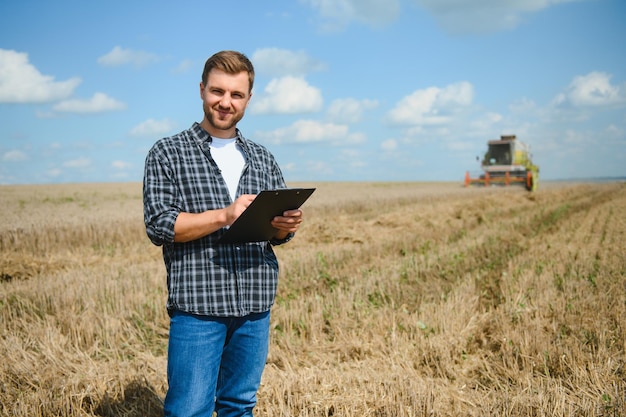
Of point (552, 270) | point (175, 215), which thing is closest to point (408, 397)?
point (175, 215)

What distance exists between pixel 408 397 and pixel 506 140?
32639mm

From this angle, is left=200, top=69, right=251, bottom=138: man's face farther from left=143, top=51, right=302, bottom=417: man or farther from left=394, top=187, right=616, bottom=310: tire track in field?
left=394, top=187, right=616, bottom=310: tire track in field

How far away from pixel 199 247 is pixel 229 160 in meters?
0.48

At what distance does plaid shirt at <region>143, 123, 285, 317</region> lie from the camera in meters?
2.40

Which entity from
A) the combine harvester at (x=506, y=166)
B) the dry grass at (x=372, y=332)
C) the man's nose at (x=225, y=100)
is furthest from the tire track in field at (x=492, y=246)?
the combine harvester at (x=506, y=166)

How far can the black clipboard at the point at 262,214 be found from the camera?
7.30 ft

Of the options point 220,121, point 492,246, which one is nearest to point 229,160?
point 220,121

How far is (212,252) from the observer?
246cm

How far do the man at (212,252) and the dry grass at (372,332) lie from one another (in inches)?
51.3

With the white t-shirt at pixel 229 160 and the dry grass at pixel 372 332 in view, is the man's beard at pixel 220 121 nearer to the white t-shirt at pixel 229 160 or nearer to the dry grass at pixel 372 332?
the white t-shirt at pixel 229 160

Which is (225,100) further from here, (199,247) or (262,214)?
(199,247)

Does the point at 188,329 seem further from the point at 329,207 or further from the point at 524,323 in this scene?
the point at 329,207

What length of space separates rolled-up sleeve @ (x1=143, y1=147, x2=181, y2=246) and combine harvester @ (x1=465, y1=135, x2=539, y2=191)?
3052cm

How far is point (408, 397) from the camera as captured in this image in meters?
3.71
